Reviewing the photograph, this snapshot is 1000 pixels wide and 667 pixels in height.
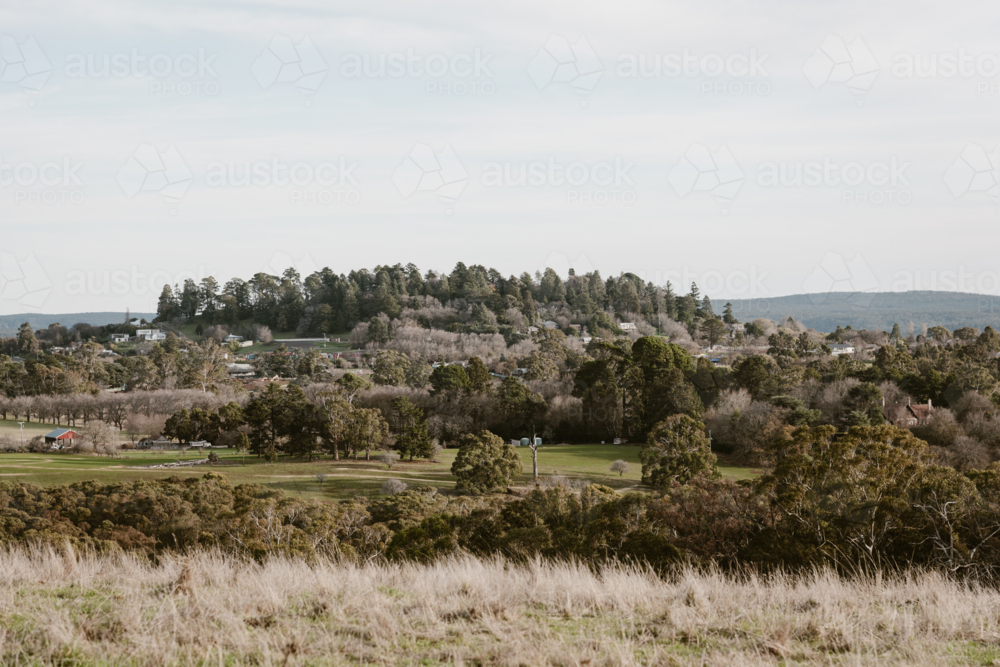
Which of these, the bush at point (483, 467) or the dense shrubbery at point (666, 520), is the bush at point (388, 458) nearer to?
the bush at point (483, 467)

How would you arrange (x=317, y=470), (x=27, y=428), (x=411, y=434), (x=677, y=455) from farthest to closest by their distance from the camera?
(x=27, y=428) → (x=411, y=434) → (x=317, y=470) → (x=677, y=455)

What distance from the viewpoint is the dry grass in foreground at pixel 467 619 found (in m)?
5.06

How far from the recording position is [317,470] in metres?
38.5

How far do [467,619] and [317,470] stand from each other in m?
34.0

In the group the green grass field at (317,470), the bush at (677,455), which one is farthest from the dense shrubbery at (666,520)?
the green grass field at (317,470)

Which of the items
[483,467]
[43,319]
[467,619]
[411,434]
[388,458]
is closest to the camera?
[467,619]

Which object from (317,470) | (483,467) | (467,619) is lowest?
(317,470)

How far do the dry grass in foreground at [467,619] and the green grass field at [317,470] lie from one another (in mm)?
24664

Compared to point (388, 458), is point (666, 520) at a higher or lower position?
higher

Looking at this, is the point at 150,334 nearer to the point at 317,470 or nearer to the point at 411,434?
the point at 411,434

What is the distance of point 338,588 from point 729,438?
3992 centimetres

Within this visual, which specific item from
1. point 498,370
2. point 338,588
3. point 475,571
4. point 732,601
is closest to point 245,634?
point 338,588

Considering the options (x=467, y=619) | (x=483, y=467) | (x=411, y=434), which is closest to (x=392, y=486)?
(x=483, y=467)

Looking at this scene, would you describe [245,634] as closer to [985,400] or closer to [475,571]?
[475,571]
